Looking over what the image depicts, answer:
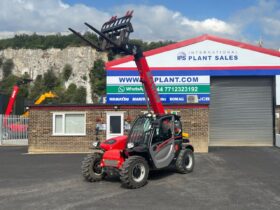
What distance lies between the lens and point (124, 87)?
25.4m

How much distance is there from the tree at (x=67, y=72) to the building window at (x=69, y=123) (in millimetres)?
87727

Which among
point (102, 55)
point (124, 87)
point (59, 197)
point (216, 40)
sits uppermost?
point (102, 55)

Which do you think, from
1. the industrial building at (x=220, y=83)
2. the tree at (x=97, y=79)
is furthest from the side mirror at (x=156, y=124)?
the tree at (x=97, y=79)

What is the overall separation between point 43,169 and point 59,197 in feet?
17.2

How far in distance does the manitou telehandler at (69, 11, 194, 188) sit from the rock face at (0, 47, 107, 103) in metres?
94.6

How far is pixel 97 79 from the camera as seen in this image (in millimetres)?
104625

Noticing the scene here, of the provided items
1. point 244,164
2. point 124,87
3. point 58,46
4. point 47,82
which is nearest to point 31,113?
point 124,87

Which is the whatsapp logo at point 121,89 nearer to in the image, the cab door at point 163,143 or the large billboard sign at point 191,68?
the large billboard sign at point 191,68

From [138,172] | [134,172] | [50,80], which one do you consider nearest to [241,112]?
[138,172]

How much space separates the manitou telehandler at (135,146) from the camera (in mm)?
10742

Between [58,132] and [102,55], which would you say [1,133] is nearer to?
[58,132]

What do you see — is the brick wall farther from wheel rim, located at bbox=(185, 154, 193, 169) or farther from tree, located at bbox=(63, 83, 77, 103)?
tree, located at bbox=(63, 83, 77, 103)

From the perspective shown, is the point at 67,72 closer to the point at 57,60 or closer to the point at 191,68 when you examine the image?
the point at 57,60

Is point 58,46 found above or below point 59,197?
above
